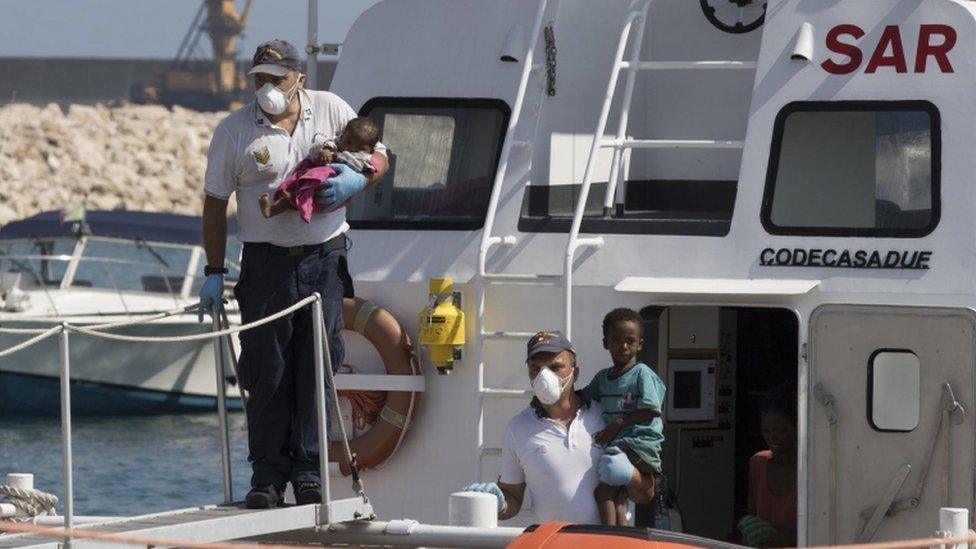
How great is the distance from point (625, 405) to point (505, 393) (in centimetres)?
107

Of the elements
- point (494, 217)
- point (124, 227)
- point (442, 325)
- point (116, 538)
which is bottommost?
point (116, 538)

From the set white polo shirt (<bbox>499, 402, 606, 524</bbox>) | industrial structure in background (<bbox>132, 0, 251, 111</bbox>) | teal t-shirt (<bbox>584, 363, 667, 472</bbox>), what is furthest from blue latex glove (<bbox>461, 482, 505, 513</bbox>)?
industrial structure in background (<bbox>132, 0, 251, 111</bbox>)

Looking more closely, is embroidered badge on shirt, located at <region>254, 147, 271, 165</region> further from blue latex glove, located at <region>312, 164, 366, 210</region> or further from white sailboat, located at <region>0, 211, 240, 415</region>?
white sailboat, located at <region>0, 211, 240, 415</region>

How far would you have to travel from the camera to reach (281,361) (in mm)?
8414

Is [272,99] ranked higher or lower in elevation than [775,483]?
higher

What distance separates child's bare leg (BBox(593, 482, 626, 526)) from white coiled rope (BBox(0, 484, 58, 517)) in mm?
2438

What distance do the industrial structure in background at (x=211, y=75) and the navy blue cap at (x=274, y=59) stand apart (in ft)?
407

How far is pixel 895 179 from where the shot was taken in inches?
377

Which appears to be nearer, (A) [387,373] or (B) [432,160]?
(A) [387,373]

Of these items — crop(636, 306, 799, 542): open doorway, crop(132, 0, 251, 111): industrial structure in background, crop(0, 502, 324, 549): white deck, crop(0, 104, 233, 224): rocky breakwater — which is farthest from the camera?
crop(132, 0, 251, 111): industrial structure in background

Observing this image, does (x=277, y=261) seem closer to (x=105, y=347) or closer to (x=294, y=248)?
(x=294, y=248)

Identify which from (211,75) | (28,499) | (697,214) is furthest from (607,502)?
(211,75)

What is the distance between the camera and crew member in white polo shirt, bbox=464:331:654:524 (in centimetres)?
848

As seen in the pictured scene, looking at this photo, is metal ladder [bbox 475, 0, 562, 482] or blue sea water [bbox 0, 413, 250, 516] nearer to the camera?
metal ladder [bbox 475, 0, 562, 482]
